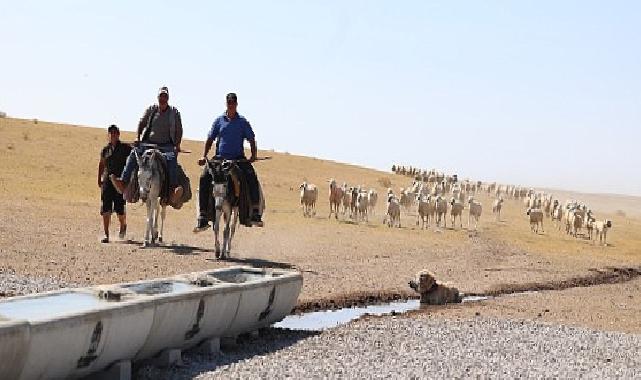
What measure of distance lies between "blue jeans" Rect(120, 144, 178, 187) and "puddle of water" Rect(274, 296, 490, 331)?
226 inches

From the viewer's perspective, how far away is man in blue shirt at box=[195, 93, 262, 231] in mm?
18438

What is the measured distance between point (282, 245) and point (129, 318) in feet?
48.3

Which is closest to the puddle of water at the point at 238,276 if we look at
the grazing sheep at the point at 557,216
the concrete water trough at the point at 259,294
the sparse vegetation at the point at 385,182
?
the concrete water trough at the point at 259,294

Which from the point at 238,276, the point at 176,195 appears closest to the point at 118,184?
the point at 176,195

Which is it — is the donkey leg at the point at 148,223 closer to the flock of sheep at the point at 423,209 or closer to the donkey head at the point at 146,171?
the donkey head at the point at 146,171

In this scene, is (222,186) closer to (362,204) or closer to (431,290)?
(431,290)

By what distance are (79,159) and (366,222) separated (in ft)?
56.3

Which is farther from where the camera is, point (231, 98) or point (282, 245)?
point (282, 245)

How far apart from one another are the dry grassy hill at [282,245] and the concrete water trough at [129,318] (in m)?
3.41

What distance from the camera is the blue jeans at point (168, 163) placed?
20109 millimetres

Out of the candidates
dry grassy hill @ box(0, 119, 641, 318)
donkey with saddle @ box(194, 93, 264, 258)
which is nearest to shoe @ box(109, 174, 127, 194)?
dry grassy hill @ box(0, 119, 641, 318)

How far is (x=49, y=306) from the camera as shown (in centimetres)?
940

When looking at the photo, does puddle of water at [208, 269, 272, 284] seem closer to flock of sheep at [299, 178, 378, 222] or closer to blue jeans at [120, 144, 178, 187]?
blue jeans at [120, 144, 178, 187]

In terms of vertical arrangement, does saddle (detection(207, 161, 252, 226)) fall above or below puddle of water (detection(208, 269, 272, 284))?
above
